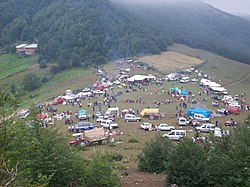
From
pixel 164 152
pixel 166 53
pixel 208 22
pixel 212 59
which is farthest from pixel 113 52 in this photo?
pixel 208 22

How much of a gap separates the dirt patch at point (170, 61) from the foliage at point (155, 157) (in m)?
55.5

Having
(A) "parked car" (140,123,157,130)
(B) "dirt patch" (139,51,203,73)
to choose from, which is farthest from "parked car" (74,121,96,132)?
(B) "dirt patch" (139,51,203,73)

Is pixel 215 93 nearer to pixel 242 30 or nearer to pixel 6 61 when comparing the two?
pixel 6 61

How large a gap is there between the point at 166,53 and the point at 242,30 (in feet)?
352

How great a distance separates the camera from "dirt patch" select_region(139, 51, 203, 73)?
80062mm

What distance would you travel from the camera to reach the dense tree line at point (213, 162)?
53.7 feet

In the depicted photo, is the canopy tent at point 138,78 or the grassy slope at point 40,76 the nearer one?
the canopy tent at point 138,78

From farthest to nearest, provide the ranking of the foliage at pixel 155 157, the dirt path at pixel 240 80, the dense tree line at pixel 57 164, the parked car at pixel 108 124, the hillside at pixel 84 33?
the hillside at pixel 84 33 < the dirt path at pixel 240 80 < the parked car at pixel 108 124 < the foliage at pixel 155 157 < the dense tree line at pixel 57 164

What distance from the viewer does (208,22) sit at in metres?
198

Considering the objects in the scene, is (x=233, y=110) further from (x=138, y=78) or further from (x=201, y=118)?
(x=138, y=78)

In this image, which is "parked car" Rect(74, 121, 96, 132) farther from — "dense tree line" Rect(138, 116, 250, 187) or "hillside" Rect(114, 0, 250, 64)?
"hillside" Rect(114, 0, 250, 64)

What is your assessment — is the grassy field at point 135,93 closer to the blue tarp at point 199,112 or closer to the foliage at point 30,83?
the blue tarp at point 199,112

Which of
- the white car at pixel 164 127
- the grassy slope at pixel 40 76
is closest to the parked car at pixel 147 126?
the white car at pixel 164 127

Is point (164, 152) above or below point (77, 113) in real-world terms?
above
